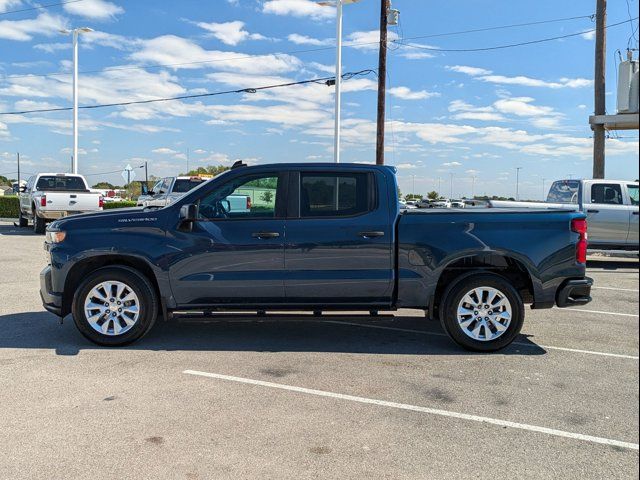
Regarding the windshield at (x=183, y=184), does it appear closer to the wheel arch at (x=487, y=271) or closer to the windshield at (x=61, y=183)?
the windshield at (x=61, y=183)

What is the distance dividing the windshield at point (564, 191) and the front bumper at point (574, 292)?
323 inches

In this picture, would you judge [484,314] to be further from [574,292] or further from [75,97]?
[75,97]

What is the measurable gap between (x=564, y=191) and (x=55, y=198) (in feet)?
49.0

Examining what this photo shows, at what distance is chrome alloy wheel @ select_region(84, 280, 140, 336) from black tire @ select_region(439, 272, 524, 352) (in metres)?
3.21

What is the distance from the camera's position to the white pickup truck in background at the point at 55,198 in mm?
18125

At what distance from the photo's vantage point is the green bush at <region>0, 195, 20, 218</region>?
27812 millimetres

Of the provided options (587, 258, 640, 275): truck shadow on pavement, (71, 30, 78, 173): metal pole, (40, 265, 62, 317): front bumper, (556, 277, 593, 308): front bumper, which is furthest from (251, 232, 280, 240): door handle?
(71, 30, 78, 173): metal pole

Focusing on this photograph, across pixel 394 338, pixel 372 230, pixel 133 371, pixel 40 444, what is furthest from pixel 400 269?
pixel 40 444

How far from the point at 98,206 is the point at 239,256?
45.9ft

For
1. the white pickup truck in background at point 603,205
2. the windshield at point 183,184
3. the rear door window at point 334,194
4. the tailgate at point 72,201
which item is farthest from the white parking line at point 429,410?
the tailgate at point 72,201

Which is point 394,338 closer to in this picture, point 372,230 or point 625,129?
point 372,230

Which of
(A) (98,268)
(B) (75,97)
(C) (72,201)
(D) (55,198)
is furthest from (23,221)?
(A) (98,268)

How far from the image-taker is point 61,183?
66.1 feet

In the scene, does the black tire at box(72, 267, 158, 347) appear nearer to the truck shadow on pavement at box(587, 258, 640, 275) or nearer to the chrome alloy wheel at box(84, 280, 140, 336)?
the chrome alloy wheel at box(84, 280, 140, 336)
